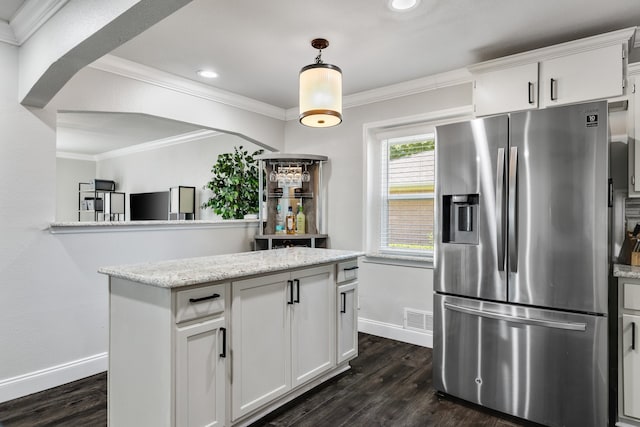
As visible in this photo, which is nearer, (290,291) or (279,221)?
(290,291)

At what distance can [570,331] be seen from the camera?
2.12 meters

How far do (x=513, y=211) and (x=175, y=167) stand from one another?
559cm

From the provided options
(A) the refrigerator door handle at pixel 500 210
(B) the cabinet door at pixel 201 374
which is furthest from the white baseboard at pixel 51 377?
(A) the refrigerator door handle at pixel 500 210

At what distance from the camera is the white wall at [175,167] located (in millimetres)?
5785

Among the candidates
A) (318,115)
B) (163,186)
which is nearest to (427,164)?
(318,115)

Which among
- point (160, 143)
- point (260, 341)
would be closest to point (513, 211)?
point (260, 341)

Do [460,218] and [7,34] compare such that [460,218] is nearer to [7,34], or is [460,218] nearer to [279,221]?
[279,221]

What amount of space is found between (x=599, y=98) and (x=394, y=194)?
1888 mm

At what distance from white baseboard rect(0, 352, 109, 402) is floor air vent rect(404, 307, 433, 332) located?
258 centimetres

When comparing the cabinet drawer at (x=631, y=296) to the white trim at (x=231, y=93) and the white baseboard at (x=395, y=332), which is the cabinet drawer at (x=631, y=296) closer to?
the white baseboard at (x=395, y=332)

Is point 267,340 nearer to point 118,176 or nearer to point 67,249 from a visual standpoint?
point 67,249

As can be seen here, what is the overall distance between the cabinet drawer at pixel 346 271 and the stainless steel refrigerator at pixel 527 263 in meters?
0.64

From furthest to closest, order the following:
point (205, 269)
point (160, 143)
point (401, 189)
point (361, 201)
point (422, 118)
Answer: point (160, 143) → point (361, 201) → point (401, 189) → point (422, 118) → point (205, 269)

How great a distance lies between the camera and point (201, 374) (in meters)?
1.84
